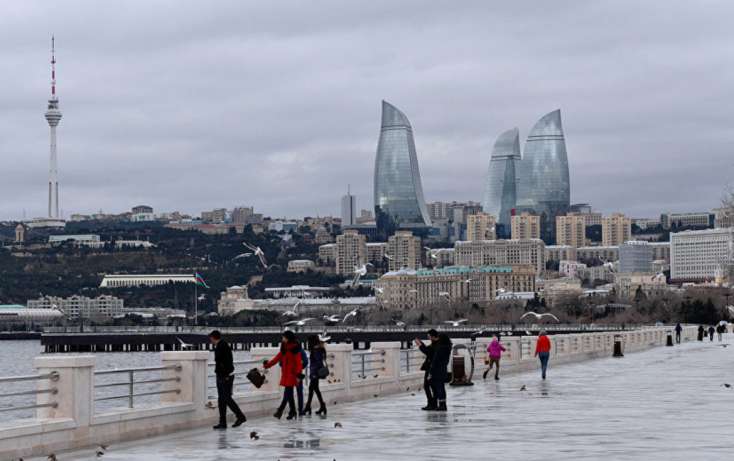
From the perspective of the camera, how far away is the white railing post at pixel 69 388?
77.6ft

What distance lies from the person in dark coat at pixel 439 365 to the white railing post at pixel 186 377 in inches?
198

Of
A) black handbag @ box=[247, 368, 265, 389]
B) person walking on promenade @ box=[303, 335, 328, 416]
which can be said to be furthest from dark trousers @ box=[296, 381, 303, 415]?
black handbag @ box=[247, 368, 265, 389]

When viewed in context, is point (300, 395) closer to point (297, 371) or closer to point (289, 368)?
point (297, 371)

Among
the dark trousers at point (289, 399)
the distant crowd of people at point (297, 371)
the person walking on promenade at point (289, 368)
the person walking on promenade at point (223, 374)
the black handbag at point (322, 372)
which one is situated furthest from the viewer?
the black handbag at point (322, 372)

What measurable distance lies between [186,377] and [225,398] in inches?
41.3

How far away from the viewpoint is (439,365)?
30359 mm

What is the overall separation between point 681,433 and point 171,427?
863cm

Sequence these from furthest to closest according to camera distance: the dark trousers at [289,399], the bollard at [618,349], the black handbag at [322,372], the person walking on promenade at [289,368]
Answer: the bollard at [618,349] < the black handbag at [322,372] < the dark trousers at [289,399] < the person walking on promenade at [289,368]

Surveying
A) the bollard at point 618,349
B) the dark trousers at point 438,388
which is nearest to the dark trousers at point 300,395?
the dark trousers at point 438,388

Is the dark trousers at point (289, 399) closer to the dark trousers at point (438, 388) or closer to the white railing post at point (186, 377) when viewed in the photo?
the white railing post at point (186, 377)

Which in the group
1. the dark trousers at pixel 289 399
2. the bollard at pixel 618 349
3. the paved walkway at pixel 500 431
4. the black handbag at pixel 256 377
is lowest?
the bollard at pixel 618 349

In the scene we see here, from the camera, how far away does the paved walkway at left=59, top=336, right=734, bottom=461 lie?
22594 mm

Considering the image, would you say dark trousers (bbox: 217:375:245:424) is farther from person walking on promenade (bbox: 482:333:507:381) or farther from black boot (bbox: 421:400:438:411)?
person walking on promenade (bbox: 482:333:507:381)

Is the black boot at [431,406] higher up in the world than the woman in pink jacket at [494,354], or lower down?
lower down
